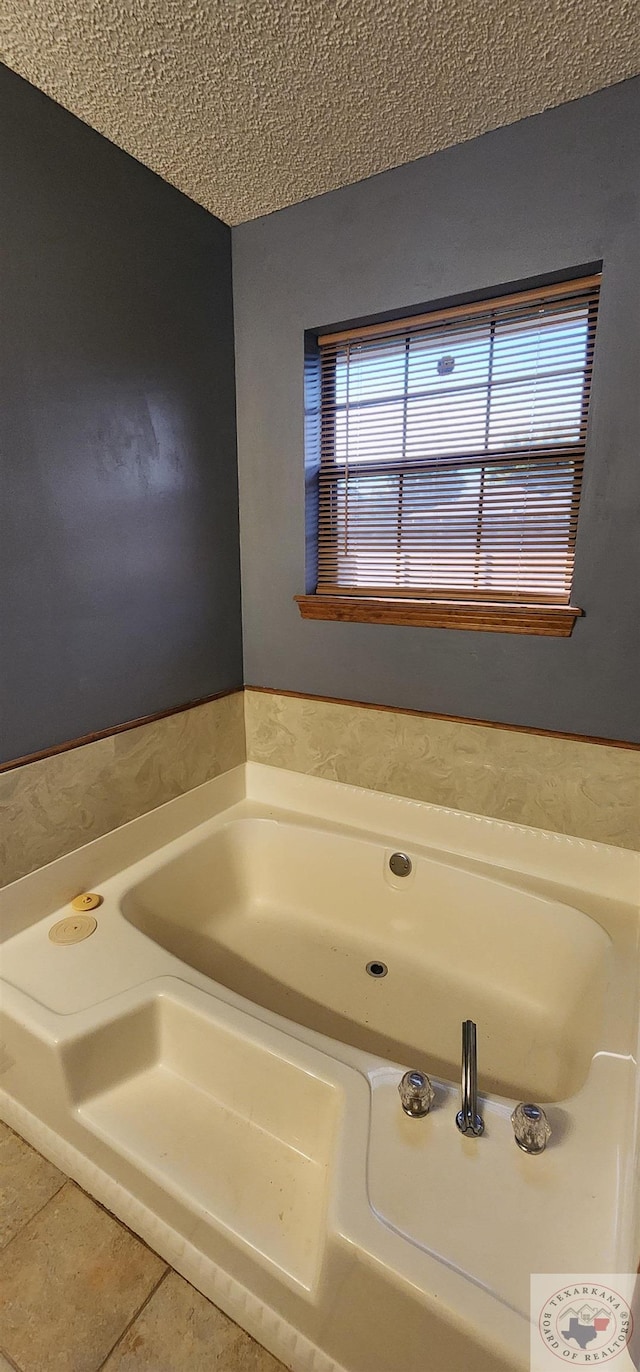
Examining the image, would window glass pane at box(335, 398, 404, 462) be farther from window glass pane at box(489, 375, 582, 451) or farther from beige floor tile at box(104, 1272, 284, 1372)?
beige floor tile at box(104, 1272, 284, 1372)

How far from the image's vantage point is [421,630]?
1847 millimetres

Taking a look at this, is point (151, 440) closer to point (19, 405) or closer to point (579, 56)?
point (19, 405)

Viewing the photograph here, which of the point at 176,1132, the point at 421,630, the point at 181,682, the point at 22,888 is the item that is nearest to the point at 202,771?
the point at 181,682

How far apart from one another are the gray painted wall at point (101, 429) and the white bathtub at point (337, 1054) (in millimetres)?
553

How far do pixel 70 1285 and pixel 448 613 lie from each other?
68.7 inches

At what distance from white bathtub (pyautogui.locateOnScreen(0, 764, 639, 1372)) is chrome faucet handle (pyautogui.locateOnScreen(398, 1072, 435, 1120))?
0.02m

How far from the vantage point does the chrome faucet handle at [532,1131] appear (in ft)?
3.27

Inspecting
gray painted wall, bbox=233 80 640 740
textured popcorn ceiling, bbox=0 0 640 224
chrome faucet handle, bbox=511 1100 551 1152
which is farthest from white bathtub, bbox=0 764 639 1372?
textured popcorn ceiling, bbox=0 0 640 224

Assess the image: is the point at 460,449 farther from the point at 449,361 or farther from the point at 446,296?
the point at 446,296

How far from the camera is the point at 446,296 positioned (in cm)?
162

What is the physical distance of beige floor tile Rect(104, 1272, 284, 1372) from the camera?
968 millimetres

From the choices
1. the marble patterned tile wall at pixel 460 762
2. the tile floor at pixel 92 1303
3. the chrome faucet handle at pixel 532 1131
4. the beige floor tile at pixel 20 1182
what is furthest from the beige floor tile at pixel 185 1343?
the marble patterned tile wall at pixel 460 762

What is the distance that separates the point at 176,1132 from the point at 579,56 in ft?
8.15

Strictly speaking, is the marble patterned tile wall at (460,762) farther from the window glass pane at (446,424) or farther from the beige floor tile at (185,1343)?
the beige floor tile at (185,1343)
